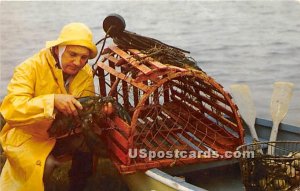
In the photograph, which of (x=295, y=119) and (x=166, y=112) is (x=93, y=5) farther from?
(x=166, y=112)

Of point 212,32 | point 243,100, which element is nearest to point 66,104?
point 243,100

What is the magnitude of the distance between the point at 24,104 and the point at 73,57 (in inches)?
21.2

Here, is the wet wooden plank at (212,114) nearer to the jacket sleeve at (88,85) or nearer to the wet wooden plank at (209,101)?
the wet wooden plank at (209,101)

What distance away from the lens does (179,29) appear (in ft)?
62.6

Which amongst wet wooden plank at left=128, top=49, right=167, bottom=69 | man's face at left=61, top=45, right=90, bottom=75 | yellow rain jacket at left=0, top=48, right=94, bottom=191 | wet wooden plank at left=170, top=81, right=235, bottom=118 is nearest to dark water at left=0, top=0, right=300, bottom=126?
wet wooden plank at left=170, top=81, right=235, bottom=118

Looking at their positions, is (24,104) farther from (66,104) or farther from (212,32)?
(212,32)

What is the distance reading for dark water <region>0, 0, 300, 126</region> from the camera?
13.4 m

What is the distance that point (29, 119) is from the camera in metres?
3.14

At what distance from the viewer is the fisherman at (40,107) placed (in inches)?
124

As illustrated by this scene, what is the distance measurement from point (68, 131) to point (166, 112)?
132cm

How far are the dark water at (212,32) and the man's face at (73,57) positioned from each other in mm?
7061

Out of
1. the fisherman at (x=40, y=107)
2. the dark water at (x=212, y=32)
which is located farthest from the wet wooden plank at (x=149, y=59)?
the dark water at (x=212, y=32)

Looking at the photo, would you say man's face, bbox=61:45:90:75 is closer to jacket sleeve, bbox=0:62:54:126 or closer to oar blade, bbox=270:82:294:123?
jacket sleeve, bbox=0:62:54:126

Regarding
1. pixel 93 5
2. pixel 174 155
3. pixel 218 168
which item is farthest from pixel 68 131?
pixel 93 5
